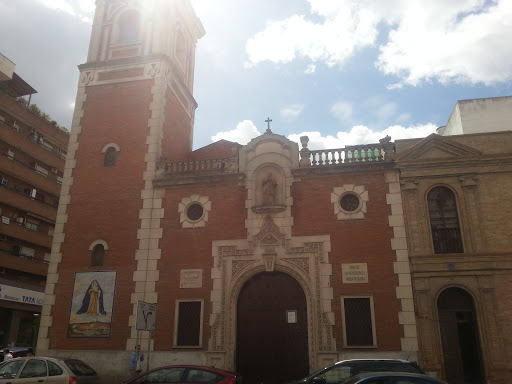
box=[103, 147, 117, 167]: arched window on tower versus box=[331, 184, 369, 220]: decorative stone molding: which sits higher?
box=[103, 147, 117, 167]: arched window on tower

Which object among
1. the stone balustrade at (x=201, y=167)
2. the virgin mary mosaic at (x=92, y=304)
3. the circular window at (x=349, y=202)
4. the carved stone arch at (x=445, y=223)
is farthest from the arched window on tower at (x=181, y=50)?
the carved stone arch at (x=445, y=223)

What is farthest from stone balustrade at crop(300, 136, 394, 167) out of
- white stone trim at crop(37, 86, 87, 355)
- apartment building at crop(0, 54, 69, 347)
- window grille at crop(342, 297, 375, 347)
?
apartment building at crop(0, 54, 69, 347)

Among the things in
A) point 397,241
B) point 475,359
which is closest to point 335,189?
point 397,241

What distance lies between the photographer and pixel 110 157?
72.7 ft

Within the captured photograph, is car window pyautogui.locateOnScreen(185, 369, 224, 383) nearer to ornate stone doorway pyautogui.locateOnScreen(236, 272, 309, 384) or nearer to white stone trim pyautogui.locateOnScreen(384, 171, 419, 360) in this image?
ornate stone doorway pyautogui.locateOnScreen(236, 272, 309, 384)

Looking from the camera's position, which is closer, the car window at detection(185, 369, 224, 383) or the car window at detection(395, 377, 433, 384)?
the car window at detection(395, 377, 433, 384)

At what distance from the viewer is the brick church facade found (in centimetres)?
1728

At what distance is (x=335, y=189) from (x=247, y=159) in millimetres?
4236

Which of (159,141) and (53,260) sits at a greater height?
(159,141)

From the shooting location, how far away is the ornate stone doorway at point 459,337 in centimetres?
1614

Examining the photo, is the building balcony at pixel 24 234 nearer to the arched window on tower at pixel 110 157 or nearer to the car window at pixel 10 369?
the arched window on tower at pixel 110 157

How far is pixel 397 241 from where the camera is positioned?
17688 millimetres

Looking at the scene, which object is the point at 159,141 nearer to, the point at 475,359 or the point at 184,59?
the point at 184,59

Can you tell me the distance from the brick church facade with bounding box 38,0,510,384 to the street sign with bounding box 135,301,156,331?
3338mm
